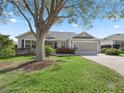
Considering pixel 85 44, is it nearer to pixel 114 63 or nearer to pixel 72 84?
pixel 114 63

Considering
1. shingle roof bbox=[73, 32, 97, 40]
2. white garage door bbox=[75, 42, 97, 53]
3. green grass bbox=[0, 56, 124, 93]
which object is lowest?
green grass bbox=[0, 56, 124, 93]

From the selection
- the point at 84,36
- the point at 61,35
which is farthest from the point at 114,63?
the point at 61,35

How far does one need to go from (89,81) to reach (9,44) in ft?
60.1

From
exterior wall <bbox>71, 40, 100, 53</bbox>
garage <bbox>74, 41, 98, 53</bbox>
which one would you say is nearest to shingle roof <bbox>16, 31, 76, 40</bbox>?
exterior wall <bbox>71, 40, 100, 53</bbox>

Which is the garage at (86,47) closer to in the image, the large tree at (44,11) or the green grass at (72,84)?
the large tree at (44,11)

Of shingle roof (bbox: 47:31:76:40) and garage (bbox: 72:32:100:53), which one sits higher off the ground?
shingle roof (bbox: 47:31:76:40)

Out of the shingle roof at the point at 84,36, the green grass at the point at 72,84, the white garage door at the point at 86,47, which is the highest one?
the shingle roof at the point at 84,36

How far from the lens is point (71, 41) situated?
42.2 meters

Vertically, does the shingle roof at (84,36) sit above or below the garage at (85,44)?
above

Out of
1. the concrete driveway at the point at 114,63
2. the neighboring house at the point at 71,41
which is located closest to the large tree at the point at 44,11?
the concrete driveway at the point at 114,63

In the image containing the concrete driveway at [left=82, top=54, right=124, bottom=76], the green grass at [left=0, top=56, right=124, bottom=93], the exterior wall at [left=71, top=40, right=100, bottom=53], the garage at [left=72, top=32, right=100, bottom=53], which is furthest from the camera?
the exterior wall at [left=71, top=40, right=100, bottom=53]

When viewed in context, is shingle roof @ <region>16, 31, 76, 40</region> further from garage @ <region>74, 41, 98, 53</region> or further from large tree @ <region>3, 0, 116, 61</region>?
large tree @ <region>3, 0, 116, 61</region>

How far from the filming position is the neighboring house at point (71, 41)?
136 feet

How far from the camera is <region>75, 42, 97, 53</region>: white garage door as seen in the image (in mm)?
43062
